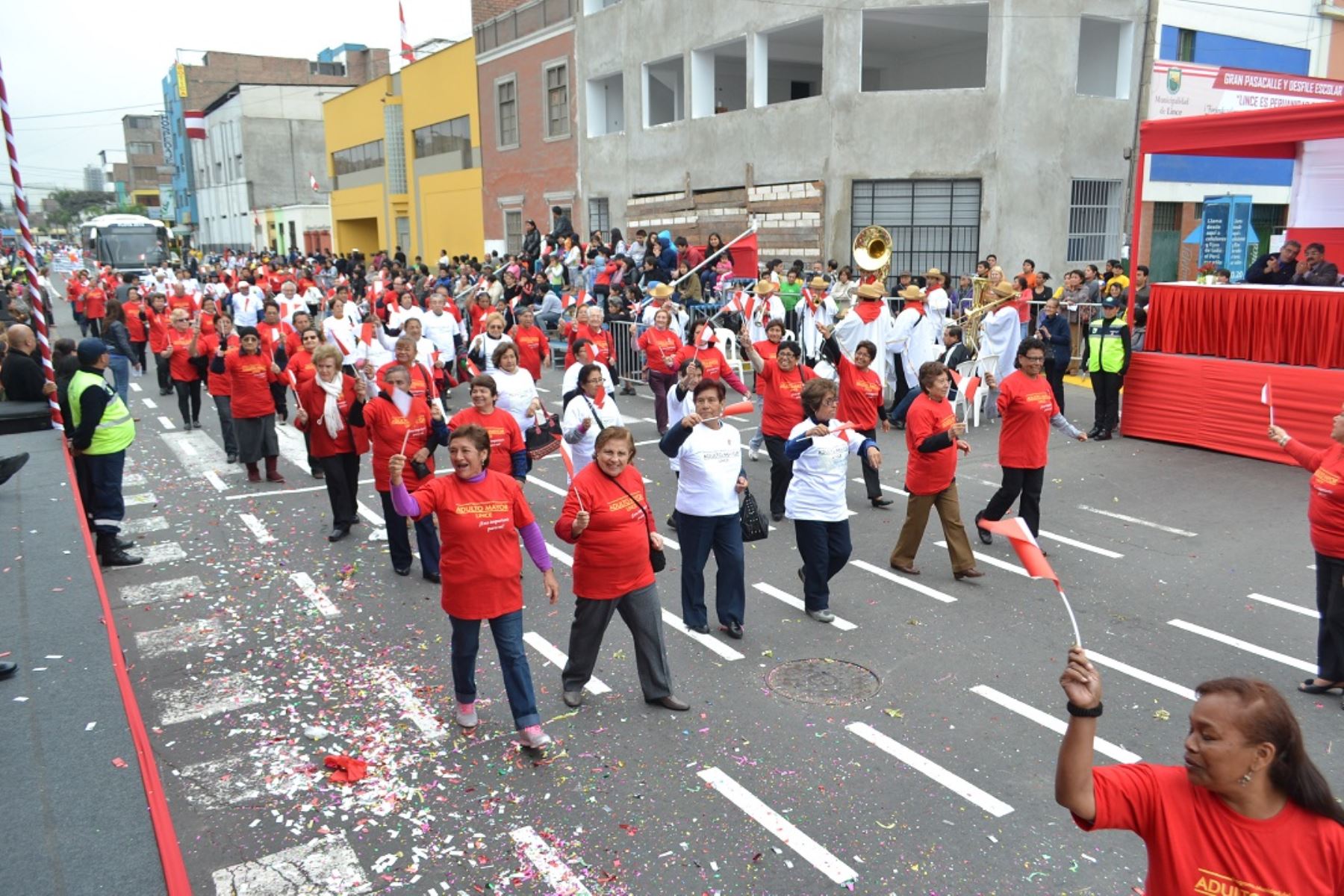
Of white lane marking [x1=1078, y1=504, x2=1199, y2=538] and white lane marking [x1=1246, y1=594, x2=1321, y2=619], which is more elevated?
white lane marking [x1=1078, y1=504, x2=1199, y2=538]

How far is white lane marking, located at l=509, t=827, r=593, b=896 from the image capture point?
427cm

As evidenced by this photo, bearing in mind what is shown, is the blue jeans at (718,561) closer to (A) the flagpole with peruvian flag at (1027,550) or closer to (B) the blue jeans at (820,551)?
(B) the blue jeans at (820,551)

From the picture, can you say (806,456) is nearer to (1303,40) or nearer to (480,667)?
(480,667)

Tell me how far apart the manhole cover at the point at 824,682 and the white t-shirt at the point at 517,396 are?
3739 mm

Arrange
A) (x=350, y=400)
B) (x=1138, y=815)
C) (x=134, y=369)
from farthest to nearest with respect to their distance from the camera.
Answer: (x=134, y=369) → (x=350, y=400) → (x=1138, y=815)

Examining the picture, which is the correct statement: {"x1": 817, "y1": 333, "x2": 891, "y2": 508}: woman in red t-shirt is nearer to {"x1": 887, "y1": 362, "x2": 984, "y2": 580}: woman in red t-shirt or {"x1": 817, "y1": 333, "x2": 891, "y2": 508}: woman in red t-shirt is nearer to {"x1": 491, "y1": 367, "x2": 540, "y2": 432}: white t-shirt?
{"x1": 887, "y1": 362, "x2": 984, "y2": 580}: woman in red t-shirt

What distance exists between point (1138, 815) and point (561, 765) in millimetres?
3300

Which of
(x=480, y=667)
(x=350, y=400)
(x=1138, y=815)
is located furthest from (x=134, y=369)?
(x=1138, y=815)

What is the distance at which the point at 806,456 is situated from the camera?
695 centimetres

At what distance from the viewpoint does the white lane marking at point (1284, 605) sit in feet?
23.7

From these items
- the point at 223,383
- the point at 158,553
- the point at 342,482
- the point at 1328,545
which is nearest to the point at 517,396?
the point at 342,482

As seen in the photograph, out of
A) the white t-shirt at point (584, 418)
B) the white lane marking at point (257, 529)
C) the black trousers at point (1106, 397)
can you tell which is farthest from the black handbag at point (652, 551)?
the black trousers at point (1106, 397)

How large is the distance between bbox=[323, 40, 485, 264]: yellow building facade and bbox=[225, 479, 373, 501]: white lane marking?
82.7ft

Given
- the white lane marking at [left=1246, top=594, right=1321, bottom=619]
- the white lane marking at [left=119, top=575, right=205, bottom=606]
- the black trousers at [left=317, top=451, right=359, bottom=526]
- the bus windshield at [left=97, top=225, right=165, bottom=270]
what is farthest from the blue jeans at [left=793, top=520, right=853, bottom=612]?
the bus windshield at [left=97, top=225, right=165, bottom=270]
